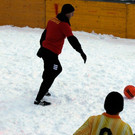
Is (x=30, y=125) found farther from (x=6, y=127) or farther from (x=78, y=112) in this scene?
(x=78, y=112)

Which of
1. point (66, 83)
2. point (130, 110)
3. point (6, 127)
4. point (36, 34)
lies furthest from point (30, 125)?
point (36, 34)

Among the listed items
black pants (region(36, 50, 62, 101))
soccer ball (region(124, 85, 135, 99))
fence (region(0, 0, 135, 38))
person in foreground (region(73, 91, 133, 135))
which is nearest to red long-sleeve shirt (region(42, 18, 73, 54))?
black pants (region(36, 50, 62, 101))

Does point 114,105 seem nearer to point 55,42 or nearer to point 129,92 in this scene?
point 55,42

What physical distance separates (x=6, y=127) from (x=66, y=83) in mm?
2479

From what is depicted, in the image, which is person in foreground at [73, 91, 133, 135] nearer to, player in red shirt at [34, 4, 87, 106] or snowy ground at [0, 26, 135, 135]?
snowy ground at [0, 26, 135, 135]

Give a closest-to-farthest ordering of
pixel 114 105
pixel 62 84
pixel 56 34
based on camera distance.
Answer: pixel 114 105
pixel 56 34
pixel 62 84

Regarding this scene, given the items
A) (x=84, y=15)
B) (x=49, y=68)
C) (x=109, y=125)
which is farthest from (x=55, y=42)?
(x=84, y=15)

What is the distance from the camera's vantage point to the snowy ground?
16.6 feet

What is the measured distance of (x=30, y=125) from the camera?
4918 mm

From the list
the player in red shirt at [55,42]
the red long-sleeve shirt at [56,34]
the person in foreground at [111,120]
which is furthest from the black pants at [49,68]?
the person in foreground at [111,120]

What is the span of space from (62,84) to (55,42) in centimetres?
173

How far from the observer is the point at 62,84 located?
698 cm

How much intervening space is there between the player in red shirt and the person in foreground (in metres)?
2.46

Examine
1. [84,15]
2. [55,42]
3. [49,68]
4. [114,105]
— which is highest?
[114,105]
